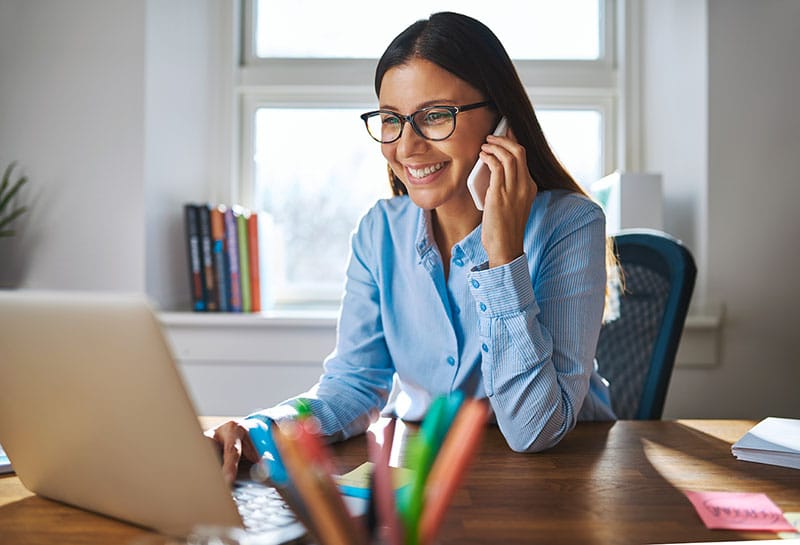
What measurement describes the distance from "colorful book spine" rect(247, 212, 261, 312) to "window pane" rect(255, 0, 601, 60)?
670mm

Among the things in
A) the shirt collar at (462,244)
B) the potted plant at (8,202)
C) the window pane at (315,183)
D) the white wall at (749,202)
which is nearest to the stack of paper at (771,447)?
the shirt collar at (462,244)

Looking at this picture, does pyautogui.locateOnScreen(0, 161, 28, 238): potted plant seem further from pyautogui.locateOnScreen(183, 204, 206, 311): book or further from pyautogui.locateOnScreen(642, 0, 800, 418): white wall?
pyautogui.locateOnScreen(642, 0, 800, 418): white wall

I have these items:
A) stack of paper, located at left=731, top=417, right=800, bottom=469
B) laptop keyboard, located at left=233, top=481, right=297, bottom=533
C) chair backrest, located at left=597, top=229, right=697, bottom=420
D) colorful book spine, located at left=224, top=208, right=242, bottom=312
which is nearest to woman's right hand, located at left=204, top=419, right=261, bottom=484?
laptop keyboard, located at left=233, top=481, right=297, bottom=533

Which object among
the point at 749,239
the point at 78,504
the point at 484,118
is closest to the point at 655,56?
the point at 749,239

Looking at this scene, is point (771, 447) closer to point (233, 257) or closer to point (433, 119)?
point (433, 119)

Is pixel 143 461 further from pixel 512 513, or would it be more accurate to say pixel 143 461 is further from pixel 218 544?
pixel 512 513

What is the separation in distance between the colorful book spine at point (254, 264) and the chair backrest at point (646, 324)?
1.15m

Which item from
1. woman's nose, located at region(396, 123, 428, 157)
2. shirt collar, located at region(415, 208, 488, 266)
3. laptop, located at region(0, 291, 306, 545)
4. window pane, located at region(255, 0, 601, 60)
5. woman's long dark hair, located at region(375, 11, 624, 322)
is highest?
window pane, located at region(255, 0, 601, 60)

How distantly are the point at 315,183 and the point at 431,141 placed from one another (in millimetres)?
1421

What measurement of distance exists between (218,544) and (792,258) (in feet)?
6.86

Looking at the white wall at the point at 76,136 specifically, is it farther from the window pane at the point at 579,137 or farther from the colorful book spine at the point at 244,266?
the window pane at the point at 579,137

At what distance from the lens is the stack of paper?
0.99 m

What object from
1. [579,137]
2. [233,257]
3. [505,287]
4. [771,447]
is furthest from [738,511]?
[579,137]

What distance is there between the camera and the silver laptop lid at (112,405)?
1.86ft
